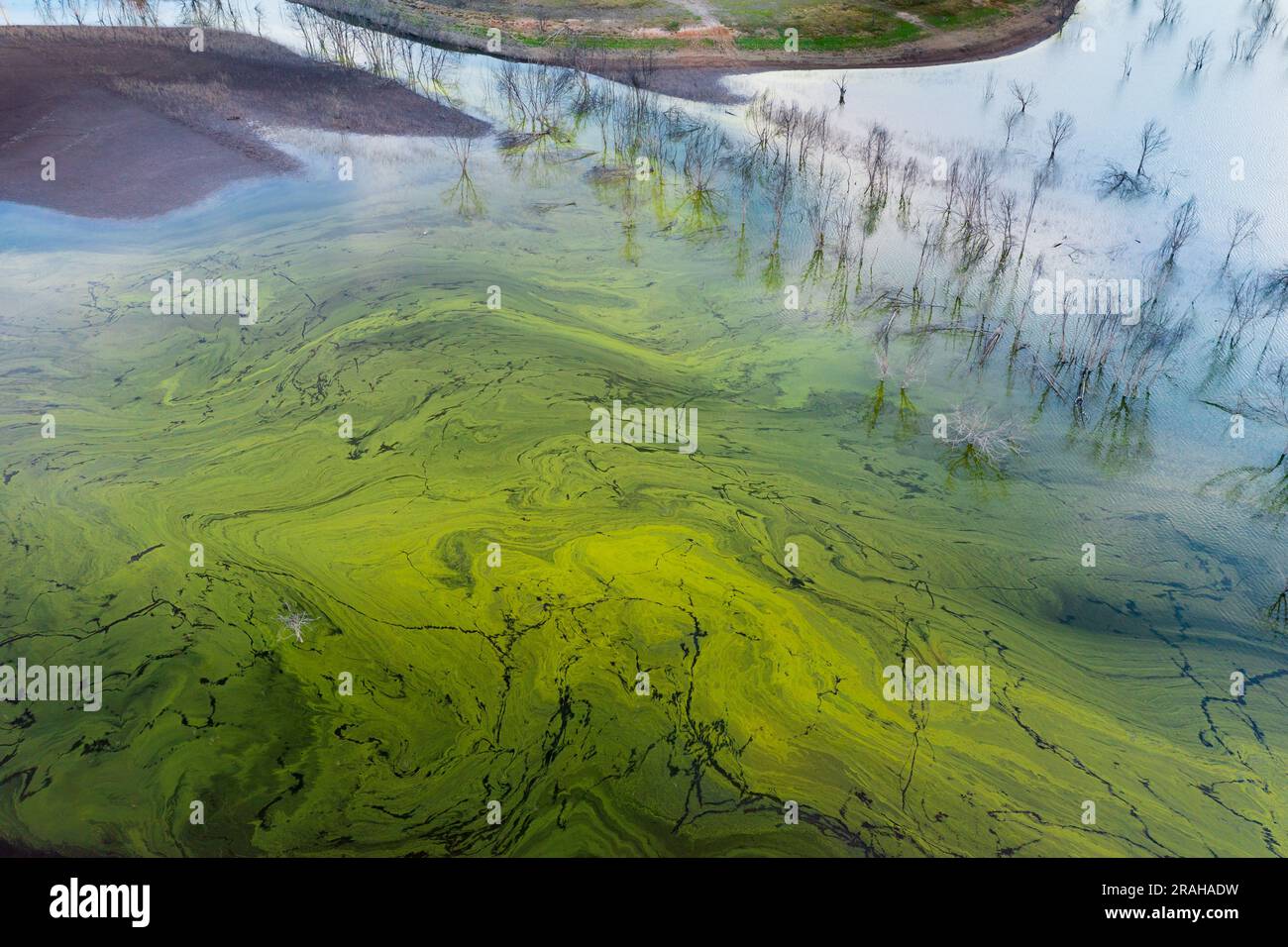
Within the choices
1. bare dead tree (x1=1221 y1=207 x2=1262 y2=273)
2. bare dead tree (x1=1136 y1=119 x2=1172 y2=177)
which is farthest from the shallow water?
bare dead tree (x1=1136 y1=119 x2=1172 y2=177)

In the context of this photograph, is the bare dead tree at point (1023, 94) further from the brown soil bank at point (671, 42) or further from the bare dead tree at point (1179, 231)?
the bare dead tree at point (1179, 231)

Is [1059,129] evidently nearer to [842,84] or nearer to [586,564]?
[842,84]

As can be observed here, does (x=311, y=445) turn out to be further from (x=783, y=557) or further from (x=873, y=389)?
(x=873, y=389)

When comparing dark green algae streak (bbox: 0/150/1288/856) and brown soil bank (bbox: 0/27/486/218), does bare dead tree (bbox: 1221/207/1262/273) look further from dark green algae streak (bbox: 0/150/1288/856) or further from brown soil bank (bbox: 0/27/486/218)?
brown soil bank (bbox: 0/27/486/218)

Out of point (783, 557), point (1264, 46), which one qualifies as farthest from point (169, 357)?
point (1264, 46)

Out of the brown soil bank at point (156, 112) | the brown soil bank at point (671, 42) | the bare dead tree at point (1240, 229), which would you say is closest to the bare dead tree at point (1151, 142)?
the bare dead tree at point (1240, 229)
